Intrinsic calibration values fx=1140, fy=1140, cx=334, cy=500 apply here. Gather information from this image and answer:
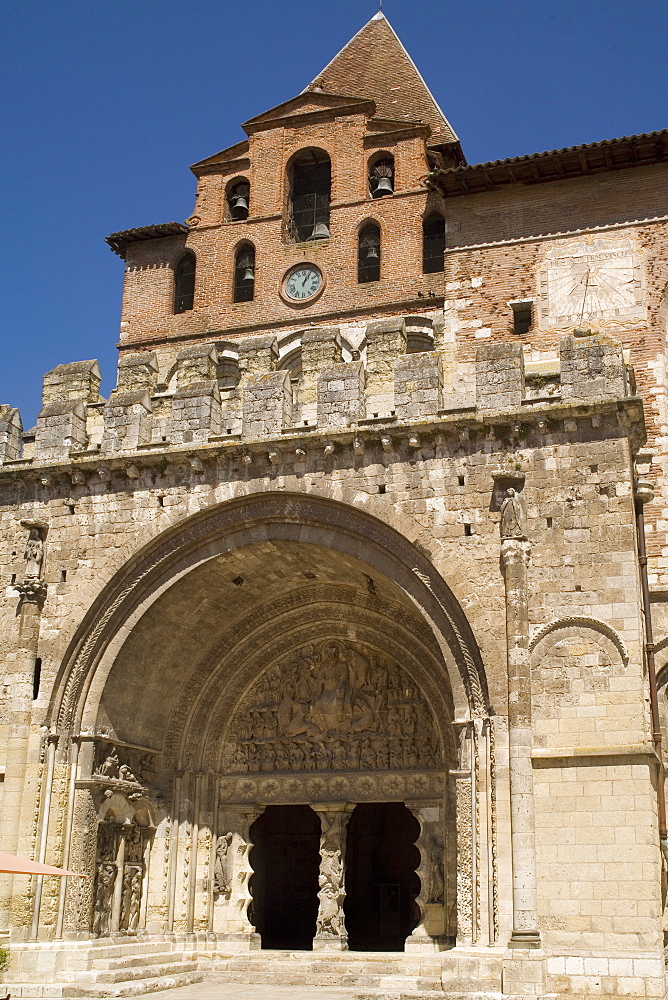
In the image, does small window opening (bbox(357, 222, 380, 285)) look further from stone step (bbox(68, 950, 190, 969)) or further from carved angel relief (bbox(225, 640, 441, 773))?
stone step (bbox(68, 950, 190, 969))

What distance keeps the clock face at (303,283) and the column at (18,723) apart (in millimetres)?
7508

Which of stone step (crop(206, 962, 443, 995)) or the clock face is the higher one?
the clock face

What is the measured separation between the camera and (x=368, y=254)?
19359mm

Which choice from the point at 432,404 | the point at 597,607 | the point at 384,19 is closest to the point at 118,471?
the point at 432,404

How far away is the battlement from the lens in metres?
12.9

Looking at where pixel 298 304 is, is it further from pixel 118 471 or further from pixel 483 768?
pixel 483 768

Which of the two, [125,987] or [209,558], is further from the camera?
[209,558]

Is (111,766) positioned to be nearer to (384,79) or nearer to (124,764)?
(124,764)

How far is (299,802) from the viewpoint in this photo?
1491 centimetres

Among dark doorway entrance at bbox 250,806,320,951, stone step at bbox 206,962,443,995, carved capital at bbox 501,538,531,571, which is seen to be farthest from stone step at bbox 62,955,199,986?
carved capital at bbox 501,538,531,571

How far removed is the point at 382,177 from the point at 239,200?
2703 millimetres

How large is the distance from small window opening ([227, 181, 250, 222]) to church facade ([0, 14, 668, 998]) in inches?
154

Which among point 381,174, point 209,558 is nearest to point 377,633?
point 209,558

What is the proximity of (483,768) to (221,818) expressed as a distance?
4742 mm
